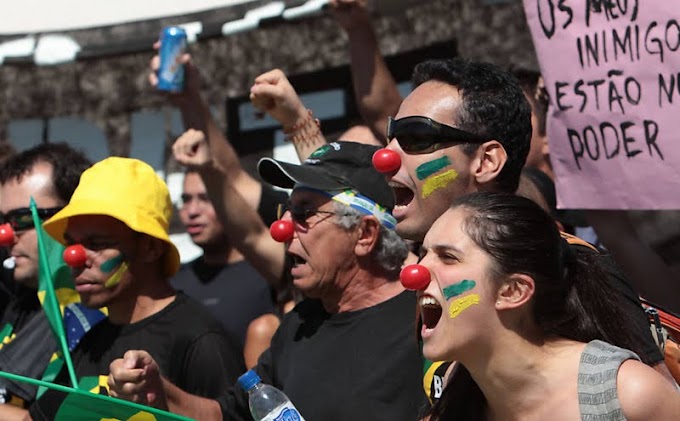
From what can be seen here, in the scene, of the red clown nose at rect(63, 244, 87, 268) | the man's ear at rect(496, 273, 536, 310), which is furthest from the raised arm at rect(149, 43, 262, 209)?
the man's ear at rect(496, 273, 536, 310)

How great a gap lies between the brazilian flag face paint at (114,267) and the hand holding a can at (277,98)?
0.67 metres

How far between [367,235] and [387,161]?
532 mm

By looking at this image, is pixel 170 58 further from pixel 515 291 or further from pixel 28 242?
pixel 515 291

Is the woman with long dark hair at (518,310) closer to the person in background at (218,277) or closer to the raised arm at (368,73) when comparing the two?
the raised arm at (368,73)

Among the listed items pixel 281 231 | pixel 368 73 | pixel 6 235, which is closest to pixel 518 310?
pixel 281 231

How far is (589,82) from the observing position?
3850mm

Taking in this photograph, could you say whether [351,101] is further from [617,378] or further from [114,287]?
[617,378]

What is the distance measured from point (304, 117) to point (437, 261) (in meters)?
1.55

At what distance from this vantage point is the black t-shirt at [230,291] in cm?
462

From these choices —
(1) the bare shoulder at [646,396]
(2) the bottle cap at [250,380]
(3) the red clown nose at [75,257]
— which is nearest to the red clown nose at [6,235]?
(3) the red clown nose at [75,257]

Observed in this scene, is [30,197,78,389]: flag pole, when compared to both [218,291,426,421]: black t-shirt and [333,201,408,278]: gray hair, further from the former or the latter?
[333,201,408,278]: gray hair

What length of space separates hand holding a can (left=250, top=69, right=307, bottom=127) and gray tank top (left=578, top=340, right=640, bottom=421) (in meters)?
1.78

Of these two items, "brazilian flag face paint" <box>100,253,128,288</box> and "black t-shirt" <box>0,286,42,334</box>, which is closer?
"brazilian flag face paint" <box>100,253,128,288</box>

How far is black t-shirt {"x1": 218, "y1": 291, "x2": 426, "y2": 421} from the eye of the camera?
9.96 feet
